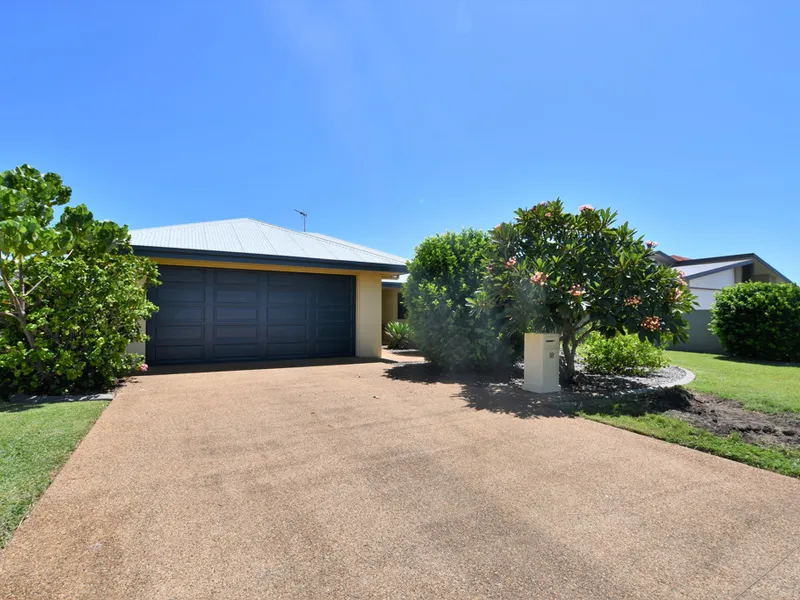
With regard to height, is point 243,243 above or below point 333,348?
above

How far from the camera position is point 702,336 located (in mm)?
15422

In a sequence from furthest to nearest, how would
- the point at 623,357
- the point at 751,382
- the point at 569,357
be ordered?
1. the point at 623,357
2. the point at 751,382
3. the point at 569,357

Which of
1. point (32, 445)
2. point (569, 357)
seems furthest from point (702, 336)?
point (32, 445)

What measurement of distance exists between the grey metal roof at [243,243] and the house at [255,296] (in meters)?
0.02

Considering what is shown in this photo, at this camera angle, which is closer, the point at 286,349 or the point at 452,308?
the point at 452,308

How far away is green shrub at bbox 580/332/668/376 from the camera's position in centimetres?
930

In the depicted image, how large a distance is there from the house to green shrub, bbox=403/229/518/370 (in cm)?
217

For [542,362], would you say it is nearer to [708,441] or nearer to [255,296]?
[708,441]

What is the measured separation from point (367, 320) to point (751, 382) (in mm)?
9061

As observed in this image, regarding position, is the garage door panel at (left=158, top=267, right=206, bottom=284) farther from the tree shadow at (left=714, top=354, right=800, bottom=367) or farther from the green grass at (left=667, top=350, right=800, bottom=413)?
the tree shadow at (left=714, top=354, right=800, bottom=367)

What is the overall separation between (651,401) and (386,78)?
8.61 meters

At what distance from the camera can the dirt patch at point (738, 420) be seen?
4.53m

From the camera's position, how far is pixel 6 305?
6336 millimetres

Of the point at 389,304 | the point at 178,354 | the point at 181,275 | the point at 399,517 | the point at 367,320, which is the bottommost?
the point at 399,517
